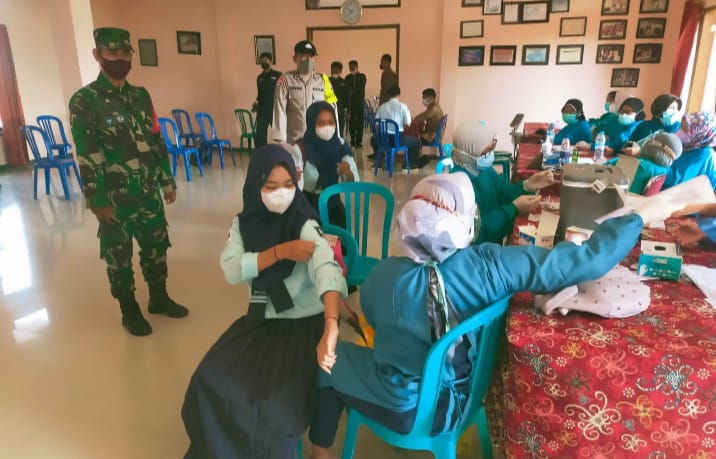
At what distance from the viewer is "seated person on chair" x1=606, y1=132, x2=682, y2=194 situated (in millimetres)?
2029

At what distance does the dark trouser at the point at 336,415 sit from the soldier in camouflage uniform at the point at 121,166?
5.05 feet

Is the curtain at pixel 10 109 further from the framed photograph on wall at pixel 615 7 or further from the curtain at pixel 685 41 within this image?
the curtain at pixel 685 41

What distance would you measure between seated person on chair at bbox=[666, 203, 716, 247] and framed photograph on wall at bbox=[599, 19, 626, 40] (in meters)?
7.10

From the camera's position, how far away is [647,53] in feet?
24.4

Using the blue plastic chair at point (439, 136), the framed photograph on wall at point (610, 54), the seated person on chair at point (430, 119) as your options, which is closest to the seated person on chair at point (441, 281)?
the blue plastic chair at point (439, 136)

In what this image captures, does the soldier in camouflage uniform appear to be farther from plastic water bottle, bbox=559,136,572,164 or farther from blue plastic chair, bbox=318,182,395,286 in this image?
plastic water bottle, bbox=559,136,572,164

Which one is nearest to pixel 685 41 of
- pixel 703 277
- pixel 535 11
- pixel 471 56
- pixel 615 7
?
pixel 615 7

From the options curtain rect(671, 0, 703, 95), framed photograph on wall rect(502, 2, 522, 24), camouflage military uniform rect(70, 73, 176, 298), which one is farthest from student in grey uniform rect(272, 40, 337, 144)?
curtain rect(671, 0, 703, 95)

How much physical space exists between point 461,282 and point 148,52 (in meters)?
8.84

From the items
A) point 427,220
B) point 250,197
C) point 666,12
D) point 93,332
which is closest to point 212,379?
point 250,197

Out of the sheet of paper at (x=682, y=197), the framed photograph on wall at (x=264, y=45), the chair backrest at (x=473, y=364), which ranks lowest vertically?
the chair backrest at (x=473, y=364)

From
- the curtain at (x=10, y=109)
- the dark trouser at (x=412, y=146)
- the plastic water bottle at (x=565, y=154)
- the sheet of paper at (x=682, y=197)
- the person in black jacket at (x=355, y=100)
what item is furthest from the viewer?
the person in black jacket at (x=355, y=100)

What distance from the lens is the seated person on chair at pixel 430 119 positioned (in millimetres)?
7109

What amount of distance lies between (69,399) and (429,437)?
171 centimetres
